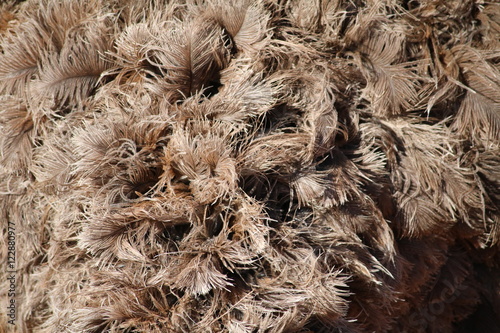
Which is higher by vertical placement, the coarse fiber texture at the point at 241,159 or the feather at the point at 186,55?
the feather at the point at 186,55

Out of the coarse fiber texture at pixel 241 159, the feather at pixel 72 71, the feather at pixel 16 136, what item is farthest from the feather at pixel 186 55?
the feather at pixel 16 136

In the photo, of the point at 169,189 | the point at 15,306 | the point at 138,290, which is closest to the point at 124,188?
the point at 169,189

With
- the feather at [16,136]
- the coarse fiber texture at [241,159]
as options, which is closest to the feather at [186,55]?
the coarse fiber texture at [241,159]

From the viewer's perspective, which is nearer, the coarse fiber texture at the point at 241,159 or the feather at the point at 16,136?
the coarse fiber texture at the point at 241,159

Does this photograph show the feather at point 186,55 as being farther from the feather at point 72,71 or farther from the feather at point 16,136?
the feather at point 16,136

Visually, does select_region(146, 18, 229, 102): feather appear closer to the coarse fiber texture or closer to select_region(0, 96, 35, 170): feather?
the coarse fiber texture

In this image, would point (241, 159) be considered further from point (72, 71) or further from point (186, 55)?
point (72, 71)

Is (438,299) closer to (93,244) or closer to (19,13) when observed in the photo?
(93,244)

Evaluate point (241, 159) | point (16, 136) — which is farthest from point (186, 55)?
point (16, 136)
